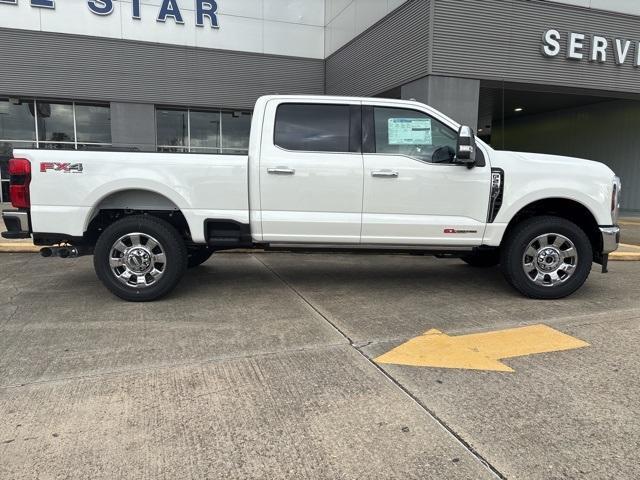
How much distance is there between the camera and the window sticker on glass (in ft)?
17.5

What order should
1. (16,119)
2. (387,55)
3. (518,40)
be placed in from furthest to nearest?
(16,119), (387,55), (518,40)

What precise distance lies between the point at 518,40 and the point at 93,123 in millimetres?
12832

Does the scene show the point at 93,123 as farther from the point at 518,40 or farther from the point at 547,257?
the point at 547,257

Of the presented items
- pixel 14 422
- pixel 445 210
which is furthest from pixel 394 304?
pixel 14 422

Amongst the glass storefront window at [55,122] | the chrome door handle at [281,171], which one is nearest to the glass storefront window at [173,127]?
the glass storefront window at [55,122]

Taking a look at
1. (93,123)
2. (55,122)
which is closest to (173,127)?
(93,123)

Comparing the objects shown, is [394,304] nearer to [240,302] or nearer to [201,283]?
[240,302]

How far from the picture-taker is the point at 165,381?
3.44 m

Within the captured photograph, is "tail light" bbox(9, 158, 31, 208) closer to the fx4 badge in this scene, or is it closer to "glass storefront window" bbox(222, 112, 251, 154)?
the fx4 badge

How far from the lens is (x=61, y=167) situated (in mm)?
5020

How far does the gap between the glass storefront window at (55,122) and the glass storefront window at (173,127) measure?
8.96 ft

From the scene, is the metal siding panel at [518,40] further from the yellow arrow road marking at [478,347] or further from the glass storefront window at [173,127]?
the glass storefront window at [173,127]

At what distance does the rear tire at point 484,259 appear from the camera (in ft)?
19.8

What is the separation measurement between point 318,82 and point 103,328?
1446 centimetres
